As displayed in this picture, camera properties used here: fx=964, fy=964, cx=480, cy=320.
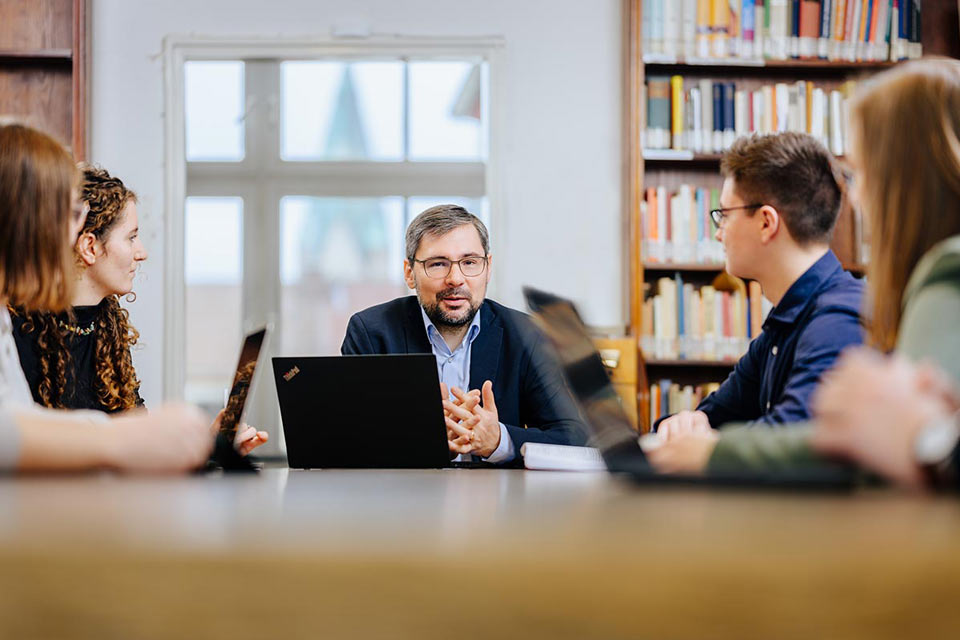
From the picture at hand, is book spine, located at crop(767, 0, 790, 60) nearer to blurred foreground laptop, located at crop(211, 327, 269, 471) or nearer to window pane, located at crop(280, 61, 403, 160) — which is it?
window pane, located at crop(280, 61, 403, 160)

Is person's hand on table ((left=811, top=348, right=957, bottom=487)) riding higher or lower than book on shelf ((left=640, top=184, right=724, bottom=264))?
lower

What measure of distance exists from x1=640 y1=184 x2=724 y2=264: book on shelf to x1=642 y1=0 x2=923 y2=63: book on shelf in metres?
0.58

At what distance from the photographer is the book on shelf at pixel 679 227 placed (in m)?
4.11

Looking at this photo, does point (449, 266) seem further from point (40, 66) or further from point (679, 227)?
point (40, 66)

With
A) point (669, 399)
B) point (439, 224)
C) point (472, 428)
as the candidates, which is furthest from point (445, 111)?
point (472, 428)

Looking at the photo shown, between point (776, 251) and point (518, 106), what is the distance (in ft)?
8.13

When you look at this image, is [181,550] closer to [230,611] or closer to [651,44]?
[230,611]

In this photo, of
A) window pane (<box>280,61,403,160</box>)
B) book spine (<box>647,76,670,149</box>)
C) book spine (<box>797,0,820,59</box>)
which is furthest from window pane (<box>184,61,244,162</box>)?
book spine (<box>797,0,820,59</box>)

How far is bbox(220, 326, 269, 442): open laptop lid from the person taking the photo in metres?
1.53

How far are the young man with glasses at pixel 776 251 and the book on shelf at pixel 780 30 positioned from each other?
2.10m

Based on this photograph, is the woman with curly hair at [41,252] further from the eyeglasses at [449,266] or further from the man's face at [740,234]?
the man's face at [740,234]

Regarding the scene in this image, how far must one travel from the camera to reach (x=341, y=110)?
243 inches

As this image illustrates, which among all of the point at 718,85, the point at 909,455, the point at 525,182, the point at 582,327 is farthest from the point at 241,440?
the point at 718,85

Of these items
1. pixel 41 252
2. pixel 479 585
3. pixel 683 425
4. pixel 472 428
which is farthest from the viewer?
pixel 472 428
